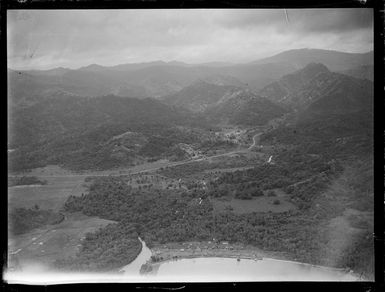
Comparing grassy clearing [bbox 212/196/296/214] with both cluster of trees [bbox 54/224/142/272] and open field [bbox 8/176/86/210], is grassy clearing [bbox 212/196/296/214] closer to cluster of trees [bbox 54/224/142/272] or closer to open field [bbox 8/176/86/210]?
cluster of trees [bbox 54/224/142/272]

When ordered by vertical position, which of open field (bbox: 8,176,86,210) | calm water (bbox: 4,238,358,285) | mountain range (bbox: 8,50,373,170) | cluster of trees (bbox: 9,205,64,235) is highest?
mountain range (bbox: 8,50,373,170)

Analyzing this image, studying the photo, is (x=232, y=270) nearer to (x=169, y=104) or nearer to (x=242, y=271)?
(x=242, y=271)

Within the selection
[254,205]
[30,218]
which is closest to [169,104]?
[254,205]

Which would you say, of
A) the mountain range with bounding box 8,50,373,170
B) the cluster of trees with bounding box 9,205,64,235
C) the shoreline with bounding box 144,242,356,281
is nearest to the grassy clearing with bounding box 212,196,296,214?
the shoreline with bounding box 144,242,356,281

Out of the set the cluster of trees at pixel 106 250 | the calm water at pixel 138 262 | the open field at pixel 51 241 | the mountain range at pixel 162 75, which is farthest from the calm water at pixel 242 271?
the mountain range at pixel 162 75

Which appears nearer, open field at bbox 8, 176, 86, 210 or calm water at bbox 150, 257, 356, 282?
calm water at bbox 150, 257, 356, 282

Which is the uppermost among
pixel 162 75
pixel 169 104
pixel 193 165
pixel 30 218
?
pixel 162 75

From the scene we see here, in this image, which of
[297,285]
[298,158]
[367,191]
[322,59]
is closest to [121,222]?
[297,285]

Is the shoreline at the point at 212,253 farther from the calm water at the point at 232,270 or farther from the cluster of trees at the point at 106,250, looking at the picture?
the cluster of trees at the point at 106,250

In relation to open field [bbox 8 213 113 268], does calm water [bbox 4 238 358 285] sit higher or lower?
lower
